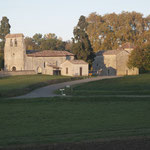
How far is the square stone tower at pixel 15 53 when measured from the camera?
3332 inches

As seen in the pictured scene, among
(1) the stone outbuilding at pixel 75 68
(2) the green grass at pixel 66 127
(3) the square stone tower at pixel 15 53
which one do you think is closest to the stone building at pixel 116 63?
(1) the stone outbuilding at pixel 75 68

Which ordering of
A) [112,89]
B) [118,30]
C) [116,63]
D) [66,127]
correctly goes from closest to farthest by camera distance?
[66,127], [112,89], [116,63], [118,30]

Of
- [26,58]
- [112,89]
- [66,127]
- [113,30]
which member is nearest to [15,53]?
[26,58]

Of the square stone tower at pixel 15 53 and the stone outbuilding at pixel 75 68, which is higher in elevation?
the square stone tower at pixel 15 53

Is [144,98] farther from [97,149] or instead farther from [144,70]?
[144,70]

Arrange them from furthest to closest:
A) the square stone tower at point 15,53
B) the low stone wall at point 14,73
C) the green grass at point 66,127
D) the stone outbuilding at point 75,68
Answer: the square stone tower at point 15,53 < the stone outbuilding at point 75,68 < the low stone wall at point 14,73 < the green grass at point 66,127

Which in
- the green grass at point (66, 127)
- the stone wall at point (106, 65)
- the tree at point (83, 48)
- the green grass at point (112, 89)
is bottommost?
the green grass at point (66, 127)

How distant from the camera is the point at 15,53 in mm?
85062

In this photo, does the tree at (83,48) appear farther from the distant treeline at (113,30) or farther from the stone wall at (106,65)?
the distant treeline at (113,30)

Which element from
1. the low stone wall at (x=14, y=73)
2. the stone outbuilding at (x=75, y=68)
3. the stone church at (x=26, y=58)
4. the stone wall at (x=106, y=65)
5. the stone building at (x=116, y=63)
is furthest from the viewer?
the stone wall at (x=106, y=65)

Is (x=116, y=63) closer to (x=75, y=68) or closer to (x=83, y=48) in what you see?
(x=83, y=48)

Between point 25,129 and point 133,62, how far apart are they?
228 feet

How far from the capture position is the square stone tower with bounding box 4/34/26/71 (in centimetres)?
8462

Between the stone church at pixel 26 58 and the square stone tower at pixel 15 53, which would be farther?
the square stone tower at pixel 15 53
